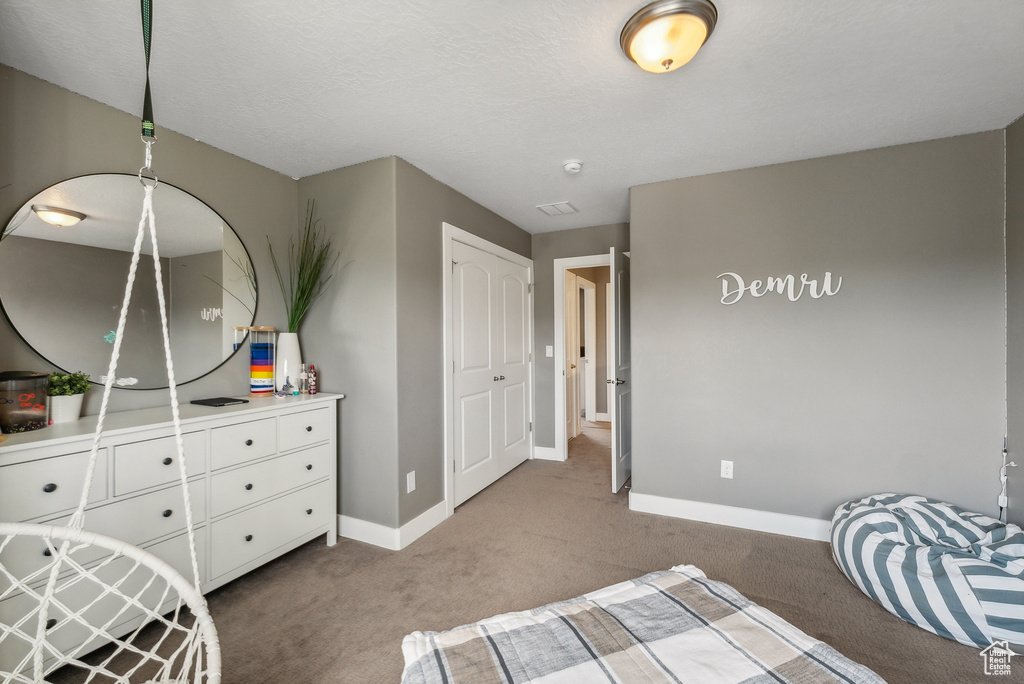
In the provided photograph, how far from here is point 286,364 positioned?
2766 mm

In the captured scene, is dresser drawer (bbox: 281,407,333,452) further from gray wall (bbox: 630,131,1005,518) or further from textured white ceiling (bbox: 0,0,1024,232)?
gray wall (bbox: 630,131,1005,518)

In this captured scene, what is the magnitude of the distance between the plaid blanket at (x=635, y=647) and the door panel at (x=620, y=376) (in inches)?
87.6

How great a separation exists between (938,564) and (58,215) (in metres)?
4.14

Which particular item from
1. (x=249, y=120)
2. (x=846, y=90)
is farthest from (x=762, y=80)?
(x=249, y=120)

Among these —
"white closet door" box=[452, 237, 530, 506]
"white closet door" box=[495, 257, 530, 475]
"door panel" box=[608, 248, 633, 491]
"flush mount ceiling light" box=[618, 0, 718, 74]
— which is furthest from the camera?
"white closet door" box=[495, 257, 530, 475]

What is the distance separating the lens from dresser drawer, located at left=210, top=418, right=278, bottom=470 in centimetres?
210

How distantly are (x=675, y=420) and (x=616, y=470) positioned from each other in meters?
0.71

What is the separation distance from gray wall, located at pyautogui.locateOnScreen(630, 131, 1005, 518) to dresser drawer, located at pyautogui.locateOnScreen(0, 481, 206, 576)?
8.86 feet

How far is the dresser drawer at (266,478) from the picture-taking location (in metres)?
2.12

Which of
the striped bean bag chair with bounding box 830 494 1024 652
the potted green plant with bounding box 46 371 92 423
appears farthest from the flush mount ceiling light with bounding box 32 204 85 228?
the striped bean bag chair with bounding box 830 494 1024 652

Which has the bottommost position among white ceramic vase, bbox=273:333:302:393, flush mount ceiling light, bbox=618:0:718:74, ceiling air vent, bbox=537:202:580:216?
white ceramic vase, bbox=273:333:302:393

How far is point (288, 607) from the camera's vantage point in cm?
208

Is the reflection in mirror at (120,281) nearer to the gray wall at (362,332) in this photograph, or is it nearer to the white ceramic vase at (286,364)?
the white ceramic vase at (286,364)

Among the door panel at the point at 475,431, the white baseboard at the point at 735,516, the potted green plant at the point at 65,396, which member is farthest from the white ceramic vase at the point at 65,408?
the white baseboard at the point at 735,516
